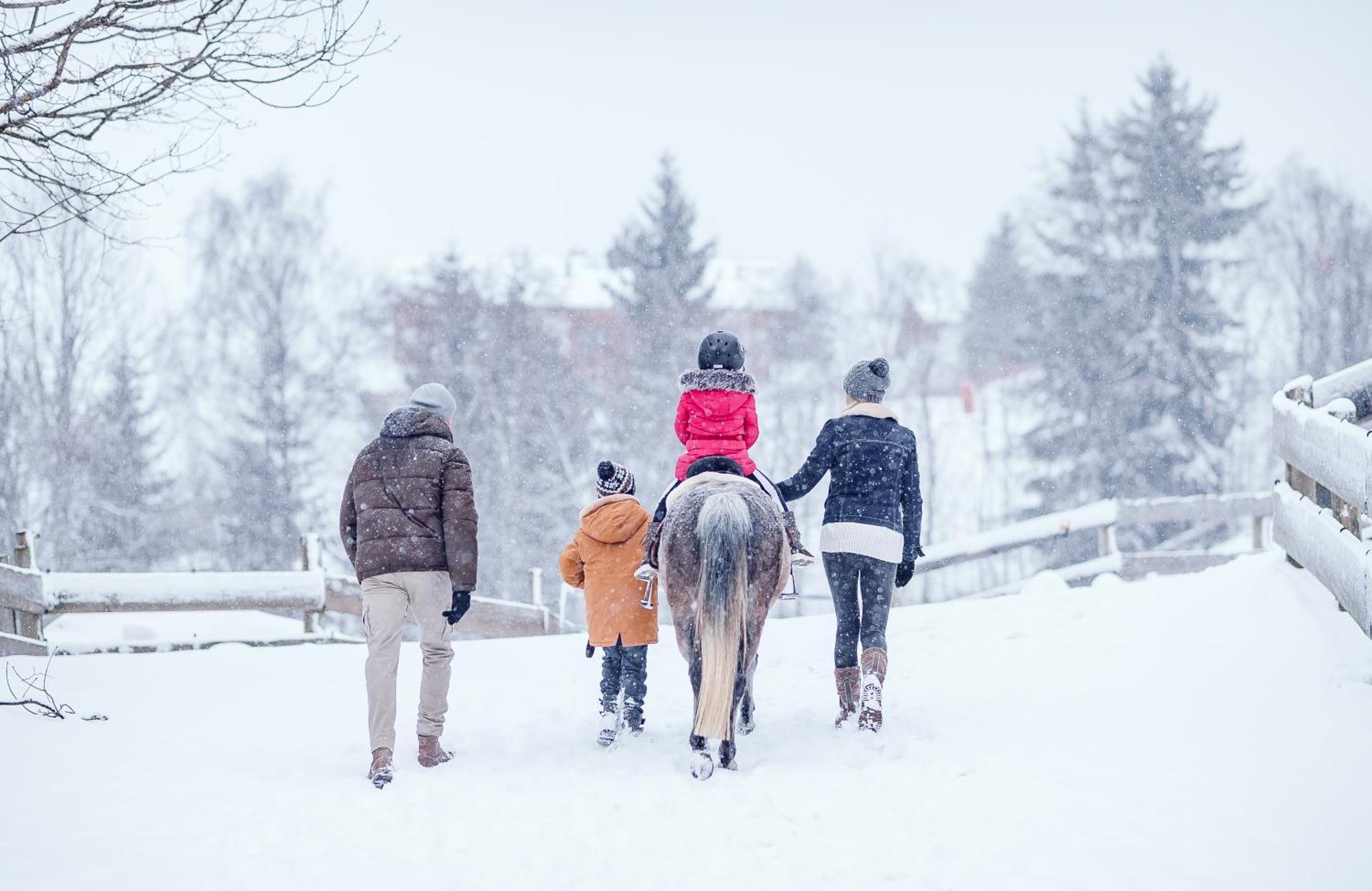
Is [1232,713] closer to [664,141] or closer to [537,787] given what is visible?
[537,787]

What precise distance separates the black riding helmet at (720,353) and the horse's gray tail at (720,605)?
964 mm

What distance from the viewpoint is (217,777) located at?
4918mm

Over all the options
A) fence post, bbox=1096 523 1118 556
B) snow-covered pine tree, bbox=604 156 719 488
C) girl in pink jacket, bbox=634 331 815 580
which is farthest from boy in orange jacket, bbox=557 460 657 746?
snow-covered pine tree, bbox=604 156 719 488

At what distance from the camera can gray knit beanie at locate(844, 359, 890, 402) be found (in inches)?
231

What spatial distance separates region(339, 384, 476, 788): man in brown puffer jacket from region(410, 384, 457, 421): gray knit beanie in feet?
0.36

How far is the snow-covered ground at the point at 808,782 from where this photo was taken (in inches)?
143

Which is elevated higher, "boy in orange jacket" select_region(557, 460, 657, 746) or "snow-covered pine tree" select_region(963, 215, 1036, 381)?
"snow-covered pine tree" select_region(963, 215, 1036, 381)

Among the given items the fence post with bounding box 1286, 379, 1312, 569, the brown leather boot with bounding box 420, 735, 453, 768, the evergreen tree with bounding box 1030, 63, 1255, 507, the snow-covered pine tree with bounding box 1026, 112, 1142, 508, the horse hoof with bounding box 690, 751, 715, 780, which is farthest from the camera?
the snow-covered pine tree with bounding box 1026, 112, 1142, 508

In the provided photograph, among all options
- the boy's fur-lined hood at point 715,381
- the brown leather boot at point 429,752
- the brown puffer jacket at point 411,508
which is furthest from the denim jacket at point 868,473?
the brown leather boot at point 429,752

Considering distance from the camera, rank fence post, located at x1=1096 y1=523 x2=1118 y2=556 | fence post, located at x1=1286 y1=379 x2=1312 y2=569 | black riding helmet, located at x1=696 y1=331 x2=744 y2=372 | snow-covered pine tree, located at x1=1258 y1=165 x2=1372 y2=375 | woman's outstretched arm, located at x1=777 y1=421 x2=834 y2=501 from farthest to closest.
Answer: snow-covered pine tree, located at x1=1258 y1=165 x2=1372 y2=375 < fence post, located at x1=1096 y1=523 x2=1118 y2=556 < fence post, located at x1=1286 y1=379 x2=1312 y2=569 < woman's outstretched arm, located at x1=777 y1=421 x2=834 y2=501 < black riding helmet, located at x1=696 y1=331 x2=744 y2=372

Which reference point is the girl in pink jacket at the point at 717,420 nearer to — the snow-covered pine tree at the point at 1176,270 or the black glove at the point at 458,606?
the black glove at the point at 458,606

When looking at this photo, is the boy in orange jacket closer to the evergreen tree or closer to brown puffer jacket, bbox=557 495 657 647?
brown puffer jacket, bbox=557 495 657 647

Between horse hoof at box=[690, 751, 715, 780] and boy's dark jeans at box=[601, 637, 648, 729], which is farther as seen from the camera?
boy's dark jeans at box=[601, 637, 648, 729]

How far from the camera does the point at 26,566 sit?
29.8 ft
